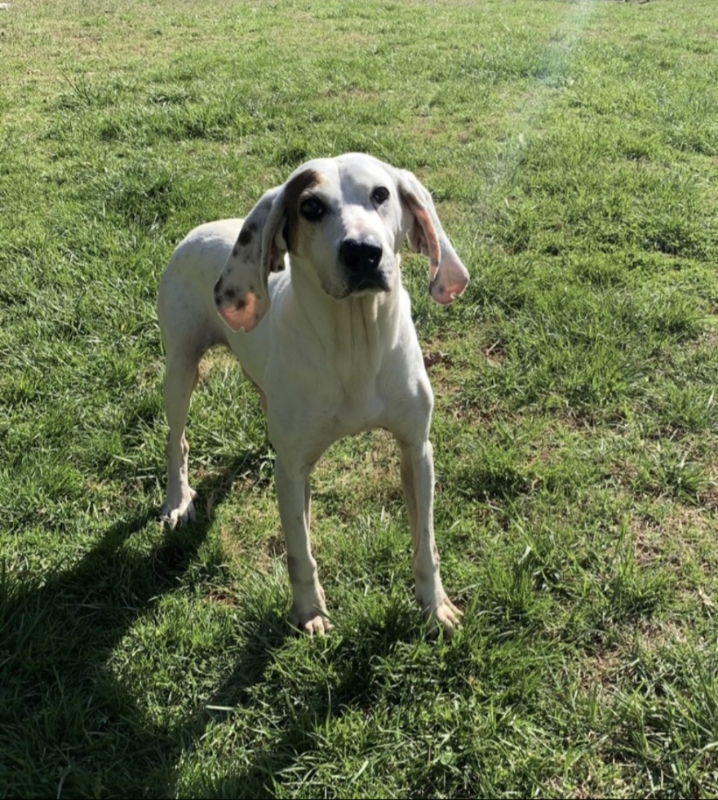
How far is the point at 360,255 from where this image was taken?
87.7 inches

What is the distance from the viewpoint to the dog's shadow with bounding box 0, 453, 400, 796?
7.95ft

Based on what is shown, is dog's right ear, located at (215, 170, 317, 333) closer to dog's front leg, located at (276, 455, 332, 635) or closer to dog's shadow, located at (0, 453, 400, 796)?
dog's front leg, located at (276, 455, 332, 635)

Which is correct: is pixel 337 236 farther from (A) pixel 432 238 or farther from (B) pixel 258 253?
(A) pixel 432 238

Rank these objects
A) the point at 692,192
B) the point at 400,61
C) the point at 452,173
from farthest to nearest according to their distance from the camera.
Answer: the point at 400,61
the point at 452,173
the point at 692,192

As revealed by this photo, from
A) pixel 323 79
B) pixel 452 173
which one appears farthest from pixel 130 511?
pixel 323 79

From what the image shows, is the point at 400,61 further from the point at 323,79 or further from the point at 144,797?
the point at 144,797

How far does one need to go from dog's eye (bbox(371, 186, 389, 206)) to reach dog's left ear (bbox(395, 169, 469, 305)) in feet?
0.40

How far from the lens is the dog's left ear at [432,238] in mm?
2588

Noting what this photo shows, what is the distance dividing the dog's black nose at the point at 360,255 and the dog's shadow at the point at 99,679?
1425 millimetres

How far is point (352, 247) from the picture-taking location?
2219 mm

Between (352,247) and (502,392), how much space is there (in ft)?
6.77

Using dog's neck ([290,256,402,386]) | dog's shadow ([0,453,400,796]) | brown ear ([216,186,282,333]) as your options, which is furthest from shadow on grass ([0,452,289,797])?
brown ear ([216,186,282,333])

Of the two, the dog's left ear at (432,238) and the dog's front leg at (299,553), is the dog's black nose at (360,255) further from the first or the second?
the dog's front leg at (299,553)

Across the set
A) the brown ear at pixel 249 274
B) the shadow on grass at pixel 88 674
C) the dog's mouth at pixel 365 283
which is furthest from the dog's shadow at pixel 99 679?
the dog's mouth at pixel 365 283
